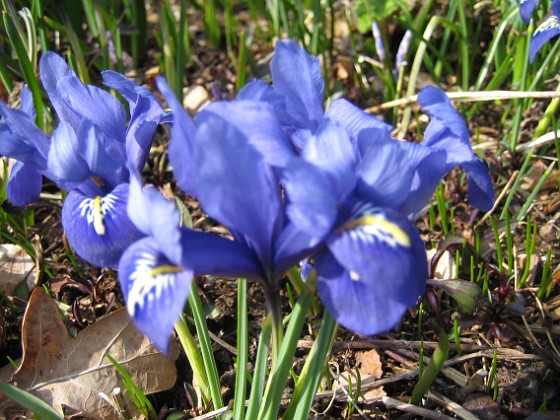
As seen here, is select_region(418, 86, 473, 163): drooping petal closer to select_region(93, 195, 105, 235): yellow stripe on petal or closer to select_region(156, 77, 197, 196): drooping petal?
select_region(156, 77, 197, 196): drooping petal

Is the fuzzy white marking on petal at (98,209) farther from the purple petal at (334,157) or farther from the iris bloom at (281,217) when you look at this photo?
the purple petal at (334,157)

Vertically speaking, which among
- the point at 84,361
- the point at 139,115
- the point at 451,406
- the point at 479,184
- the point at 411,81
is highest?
the point at 139,115

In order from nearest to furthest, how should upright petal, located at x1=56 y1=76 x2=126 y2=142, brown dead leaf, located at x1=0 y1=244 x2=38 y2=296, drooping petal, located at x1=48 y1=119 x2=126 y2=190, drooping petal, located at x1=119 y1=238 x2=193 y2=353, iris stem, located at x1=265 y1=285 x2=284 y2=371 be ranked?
drooping petal, located at x1=119 y1=238 x2=193 y2=353
iris stem, located at x1=265 y1=285 x2=284 y2=371
drooping petal, located at x1=48 y1=119 x2=126 y2=190
upright petal, located at x1=56 y1=76 x2=126 y2=142
brown dead leaf, located at x1=0 y1=244 x2=38 y2=296

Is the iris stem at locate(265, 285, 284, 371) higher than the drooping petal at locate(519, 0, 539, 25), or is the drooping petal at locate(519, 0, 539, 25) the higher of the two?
the drooping petal at locate(519, 0, 539, 25)

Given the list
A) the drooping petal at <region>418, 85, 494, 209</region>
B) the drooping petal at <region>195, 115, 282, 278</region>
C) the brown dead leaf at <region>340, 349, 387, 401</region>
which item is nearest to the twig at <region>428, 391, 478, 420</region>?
the brown dead leaf at <region>340, 349, 387, 401</region>

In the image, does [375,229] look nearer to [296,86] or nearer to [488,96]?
[296,86]

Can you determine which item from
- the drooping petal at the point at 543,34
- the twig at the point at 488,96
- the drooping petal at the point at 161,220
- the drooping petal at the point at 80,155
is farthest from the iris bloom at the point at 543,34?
the drooping petal at the point at 161,220

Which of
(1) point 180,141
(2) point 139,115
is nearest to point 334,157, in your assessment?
(1) point 180,141

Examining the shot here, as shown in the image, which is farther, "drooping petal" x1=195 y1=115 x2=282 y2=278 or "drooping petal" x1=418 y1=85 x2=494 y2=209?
"drooping petal" x1=418 y1=85 x2=494 y2=209
